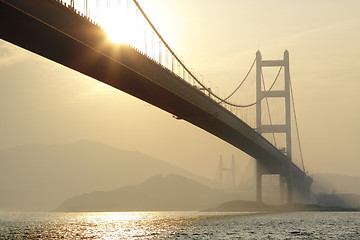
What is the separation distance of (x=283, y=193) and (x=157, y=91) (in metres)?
60.0

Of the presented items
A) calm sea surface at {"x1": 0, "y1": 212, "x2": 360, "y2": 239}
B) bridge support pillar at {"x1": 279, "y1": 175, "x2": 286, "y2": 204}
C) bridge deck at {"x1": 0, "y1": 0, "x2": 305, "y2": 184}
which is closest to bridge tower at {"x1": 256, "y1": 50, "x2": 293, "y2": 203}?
bridge support pillar at {"x1": 279, "y1": 175, "x2": 286, "y2": 204}

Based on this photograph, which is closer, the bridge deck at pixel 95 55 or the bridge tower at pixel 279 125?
the bridge deck at pixel 95 55

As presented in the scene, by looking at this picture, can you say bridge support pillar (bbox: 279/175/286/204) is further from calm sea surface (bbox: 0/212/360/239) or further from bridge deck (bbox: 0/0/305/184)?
calm sea surface (bbox: 0/212/360/239)

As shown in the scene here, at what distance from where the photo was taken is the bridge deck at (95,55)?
101ft

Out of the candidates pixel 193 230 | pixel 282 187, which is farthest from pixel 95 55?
pixel 282 187

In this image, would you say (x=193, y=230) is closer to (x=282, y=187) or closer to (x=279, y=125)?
(x=279, y=125)

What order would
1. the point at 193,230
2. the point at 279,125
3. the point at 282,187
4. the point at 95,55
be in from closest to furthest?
1. the point at 95,55
2. the point at 193,230
3. the point at 279,125
4. the point at 282,187

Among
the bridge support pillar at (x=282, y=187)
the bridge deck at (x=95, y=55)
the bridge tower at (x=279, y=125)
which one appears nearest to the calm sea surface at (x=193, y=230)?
the bridge deck at (x=95, y=55)

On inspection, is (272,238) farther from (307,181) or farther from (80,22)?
(307,181)

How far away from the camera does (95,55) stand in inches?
1474

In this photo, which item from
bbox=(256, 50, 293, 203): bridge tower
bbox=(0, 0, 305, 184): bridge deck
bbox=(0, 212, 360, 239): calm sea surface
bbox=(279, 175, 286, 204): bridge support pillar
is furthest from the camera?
bbox=(279, 175, 286, 204): bridge support pillar

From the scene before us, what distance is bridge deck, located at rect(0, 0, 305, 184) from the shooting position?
30.8 metres

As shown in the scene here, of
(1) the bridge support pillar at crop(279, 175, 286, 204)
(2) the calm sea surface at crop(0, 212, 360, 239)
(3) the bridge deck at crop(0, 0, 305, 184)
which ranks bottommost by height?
(2) the calm sea surface at crop(0, 212, 360, 239)

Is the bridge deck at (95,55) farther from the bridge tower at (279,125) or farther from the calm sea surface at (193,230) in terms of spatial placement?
the bridge tower at (279,125)
